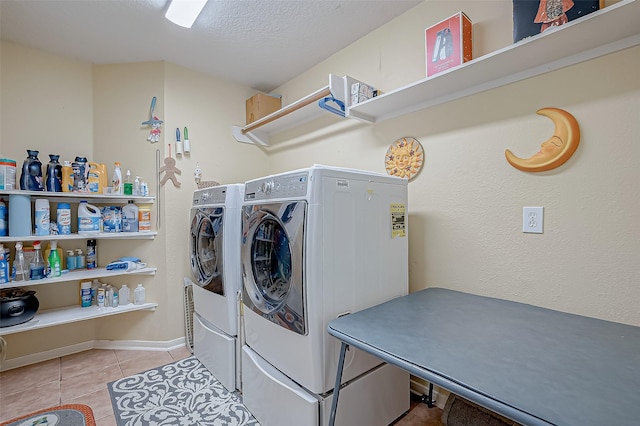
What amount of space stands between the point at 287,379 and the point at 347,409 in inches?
12.5

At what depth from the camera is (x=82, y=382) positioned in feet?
6.64

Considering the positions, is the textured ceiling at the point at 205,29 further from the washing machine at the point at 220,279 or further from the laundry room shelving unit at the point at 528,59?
the washing machine at the point at 220,279

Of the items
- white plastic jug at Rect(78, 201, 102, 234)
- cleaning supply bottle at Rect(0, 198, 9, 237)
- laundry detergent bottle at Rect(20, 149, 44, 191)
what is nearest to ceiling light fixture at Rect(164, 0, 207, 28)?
laundry detergent bottle at Rect(20, 149, 44, 191)

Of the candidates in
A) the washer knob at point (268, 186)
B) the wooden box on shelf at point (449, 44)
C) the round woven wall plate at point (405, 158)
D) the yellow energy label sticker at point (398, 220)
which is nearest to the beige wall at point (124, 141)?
the washer knob at point (268, 186)

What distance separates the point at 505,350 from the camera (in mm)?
925

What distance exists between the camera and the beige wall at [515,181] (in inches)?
48.1

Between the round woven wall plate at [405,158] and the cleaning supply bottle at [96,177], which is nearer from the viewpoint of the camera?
the round woven wall plate at [405,158]

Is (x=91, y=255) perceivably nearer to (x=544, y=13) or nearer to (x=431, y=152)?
(x=431, y=152)

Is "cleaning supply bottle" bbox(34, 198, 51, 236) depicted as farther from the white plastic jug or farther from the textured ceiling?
the textured ceiling

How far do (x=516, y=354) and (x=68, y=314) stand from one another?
A: 2.91 meters

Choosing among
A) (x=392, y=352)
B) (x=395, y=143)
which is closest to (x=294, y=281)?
(x=392, y=352)

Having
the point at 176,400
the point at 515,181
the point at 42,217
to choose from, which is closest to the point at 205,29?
the point at 42,217

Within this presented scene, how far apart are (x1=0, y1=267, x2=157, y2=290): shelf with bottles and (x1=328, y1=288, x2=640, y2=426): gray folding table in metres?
2.01

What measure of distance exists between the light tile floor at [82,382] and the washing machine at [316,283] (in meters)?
0.56
